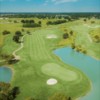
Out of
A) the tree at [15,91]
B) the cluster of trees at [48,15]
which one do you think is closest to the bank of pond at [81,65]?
the tree at [15,91]

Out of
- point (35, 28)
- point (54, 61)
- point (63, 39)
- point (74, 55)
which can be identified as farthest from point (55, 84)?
point (35, 28)

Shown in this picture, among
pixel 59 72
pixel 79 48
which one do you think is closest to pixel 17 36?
pixel 59 72

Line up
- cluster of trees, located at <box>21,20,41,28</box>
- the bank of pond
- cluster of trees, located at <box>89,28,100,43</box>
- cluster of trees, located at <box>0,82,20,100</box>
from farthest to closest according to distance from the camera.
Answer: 1. cluster of trees, located at <box>21,20,41,28</box>
2. cluster of trees, located at <box>89,28,100,43</box>
3. the bank of pond
4. cluster of trees, located at <box>0,82,20,100</box>

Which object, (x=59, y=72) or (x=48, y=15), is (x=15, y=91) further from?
(x=48, y=15)

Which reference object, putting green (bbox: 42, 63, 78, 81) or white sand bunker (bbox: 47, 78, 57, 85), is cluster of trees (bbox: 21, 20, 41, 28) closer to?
putting green (bbox: 42, 63, 78, 81)

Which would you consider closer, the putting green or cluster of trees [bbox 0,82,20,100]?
cluster of trees [bbox 0,82,20,100]

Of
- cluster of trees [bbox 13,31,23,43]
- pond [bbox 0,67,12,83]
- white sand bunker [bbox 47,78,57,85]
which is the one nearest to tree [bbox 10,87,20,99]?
pond [bbox 0,67,12,83]
